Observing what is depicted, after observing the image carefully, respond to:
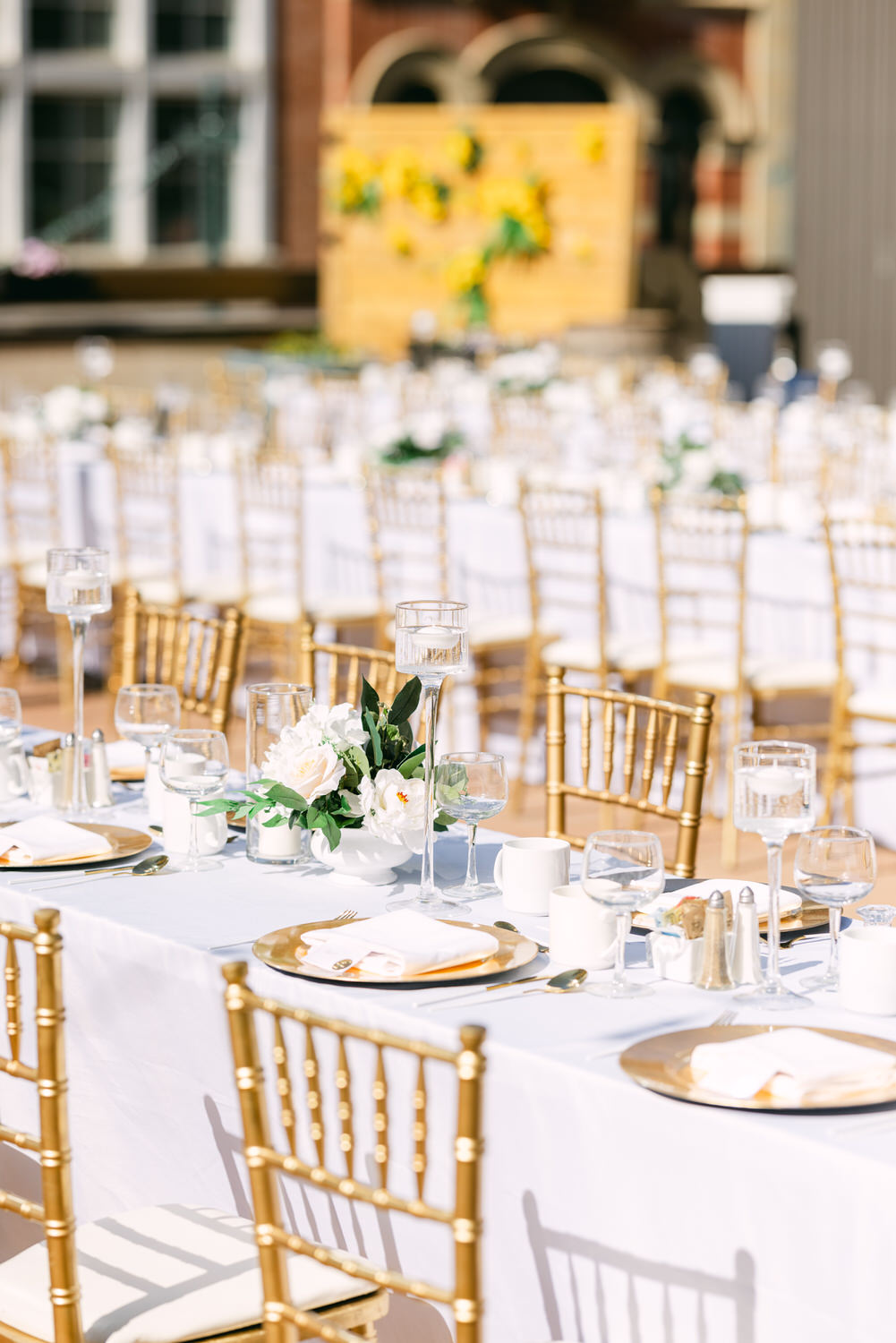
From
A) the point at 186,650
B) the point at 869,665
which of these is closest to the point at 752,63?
the point at 869,665

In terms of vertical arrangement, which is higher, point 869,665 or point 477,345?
point 477,345

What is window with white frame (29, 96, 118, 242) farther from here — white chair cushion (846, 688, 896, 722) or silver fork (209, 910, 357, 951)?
silver fork (209, 910, 357, 951)

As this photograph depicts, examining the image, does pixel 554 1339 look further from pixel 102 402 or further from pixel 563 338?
pixel 563 338

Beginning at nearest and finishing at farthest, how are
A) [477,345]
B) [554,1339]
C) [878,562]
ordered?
[554,1339], [878,562], [477,345]

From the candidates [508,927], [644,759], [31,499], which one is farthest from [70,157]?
[508,927]

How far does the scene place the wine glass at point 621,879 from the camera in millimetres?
2234

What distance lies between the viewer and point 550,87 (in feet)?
70.0

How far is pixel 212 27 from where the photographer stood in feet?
64.5

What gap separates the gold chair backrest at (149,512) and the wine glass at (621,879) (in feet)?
15.4

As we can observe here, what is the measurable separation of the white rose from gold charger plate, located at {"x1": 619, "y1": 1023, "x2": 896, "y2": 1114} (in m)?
0.69

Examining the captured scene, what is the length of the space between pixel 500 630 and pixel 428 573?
520 mm

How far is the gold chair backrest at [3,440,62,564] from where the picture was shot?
7.26m

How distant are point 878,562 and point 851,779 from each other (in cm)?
61

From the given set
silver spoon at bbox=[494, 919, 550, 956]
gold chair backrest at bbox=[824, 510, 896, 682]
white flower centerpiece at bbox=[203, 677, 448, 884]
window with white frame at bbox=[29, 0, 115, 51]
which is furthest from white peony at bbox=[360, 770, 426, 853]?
window with white frame at bbox=[29, 0, 115, 51]
